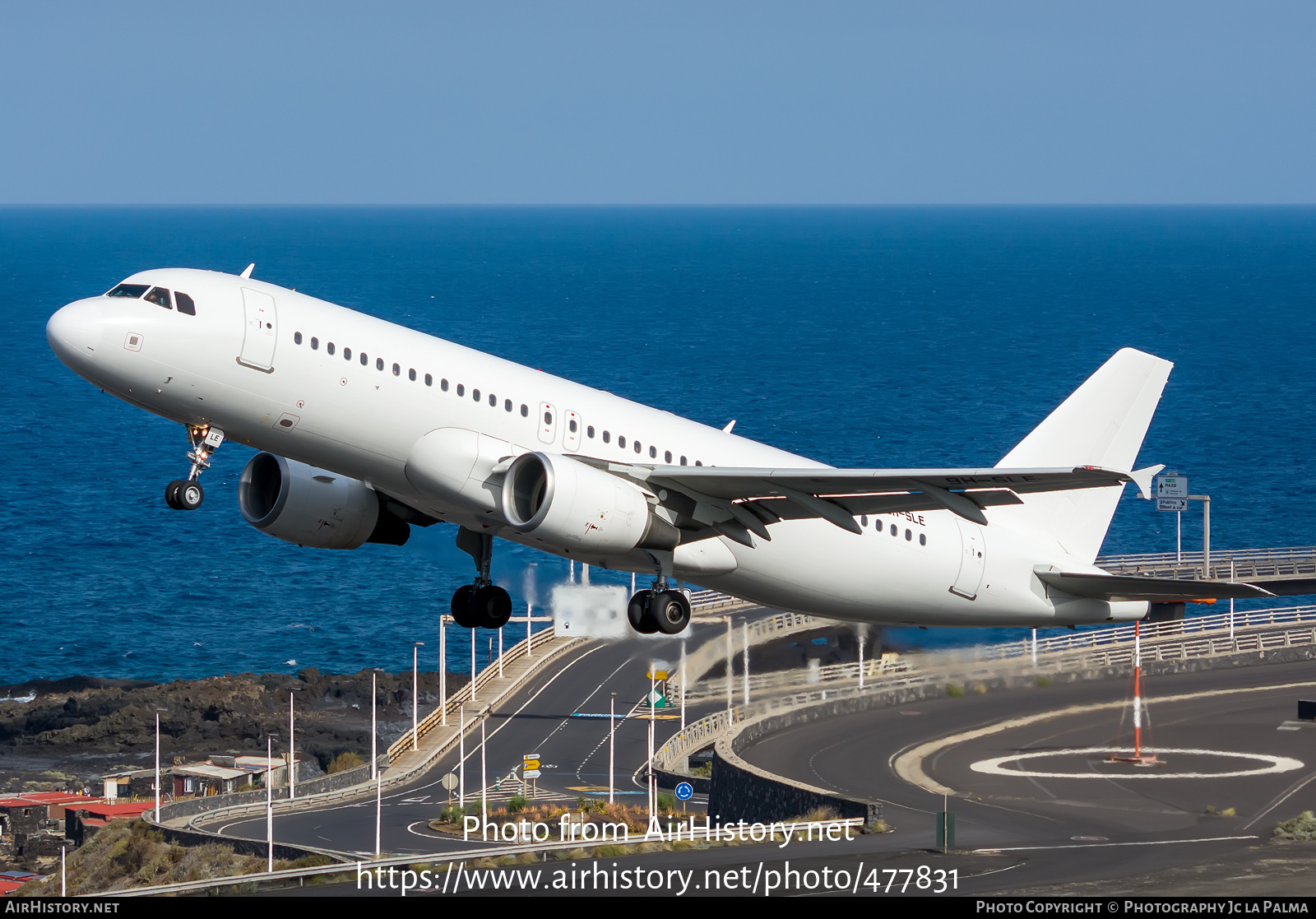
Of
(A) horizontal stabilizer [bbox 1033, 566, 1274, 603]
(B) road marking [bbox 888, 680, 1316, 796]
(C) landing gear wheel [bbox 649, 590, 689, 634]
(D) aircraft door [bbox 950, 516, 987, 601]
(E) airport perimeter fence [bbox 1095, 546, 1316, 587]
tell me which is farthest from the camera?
(E) airport perimeter fence [bbox 1095, 546, 1316, 587]

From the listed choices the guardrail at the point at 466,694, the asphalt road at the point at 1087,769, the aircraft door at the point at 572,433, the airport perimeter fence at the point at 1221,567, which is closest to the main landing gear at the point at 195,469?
the aircraft door at the point at 572,433

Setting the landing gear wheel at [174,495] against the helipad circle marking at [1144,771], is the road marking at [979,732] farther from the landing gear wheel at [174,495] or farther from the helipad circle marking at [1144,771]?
the landing gear wheel at [174,495]

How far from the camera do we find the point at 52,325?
1410 inches

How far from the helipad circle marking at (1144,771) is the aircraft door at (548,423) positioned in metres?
33.2

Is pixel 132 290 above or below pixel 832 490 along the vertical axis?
above

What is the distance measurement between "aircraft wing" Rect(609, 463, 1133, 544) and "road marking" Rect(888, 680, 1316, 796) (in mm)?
25947

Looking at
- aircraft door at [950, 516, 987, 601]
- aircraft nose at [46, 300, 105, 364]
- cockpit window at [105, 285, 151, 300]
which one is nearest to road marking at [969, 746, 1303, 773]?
aircraft door at [950, 516, 987, 601]

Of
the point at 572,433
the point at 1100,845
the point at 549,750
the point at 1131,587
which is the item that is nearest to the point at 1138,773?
the point at 1100,845

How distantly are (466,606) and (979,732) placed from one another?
37.0m

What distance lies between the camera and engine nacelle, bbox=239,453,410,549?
41.5 metres

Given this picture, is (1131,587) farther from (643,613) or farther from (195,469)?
(195,469)

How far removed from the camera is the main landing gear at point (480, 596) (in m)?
43.7

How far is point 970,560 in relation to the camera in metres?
46.6

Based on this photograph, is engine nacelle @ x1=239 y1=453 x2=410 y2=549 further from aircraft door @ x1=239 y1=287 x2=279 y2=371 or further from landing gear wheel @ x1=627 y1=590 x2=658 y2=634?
landing gear wheel @ x1=627 y1=590 x2=658 y2=634
